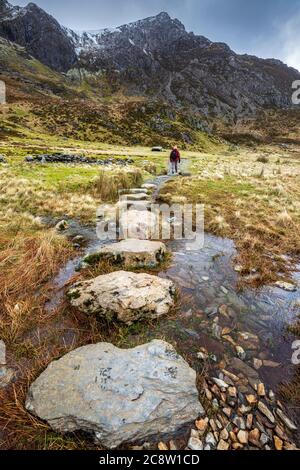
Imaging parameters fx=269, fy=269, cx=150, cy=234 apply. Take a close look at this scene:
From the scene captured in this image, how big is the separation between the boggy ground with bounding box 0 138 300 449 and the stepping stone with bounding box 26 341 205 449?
0.23 metres

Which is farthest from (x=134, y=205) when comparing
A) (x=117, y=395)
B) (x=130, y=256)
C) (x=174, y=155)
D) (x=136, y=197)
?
(x=174, y=155)

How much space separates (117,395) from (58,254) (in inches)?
200

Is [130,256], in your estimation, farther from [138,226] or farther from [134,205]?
[134,205]

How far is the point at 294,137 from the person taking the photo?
114 meters

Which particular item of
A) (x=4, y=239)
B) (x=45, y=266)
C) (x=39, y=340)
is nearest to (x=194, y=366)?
(x=39, y=340)

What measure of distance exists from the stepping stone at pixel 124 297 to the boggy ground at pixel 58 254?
212 mm

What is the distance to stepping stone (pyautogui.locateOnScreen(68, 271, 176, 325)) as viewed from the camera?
4992mm

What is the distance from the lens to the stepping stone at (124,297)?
499 centimetres

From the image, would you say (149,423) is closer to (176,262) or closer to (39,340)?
(39,340)

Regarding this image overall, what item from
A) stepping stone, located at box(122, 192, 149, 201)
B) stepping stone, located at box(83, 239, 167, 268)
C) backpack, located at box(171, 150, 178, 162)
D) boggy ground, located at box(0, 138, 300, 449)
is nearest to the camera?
boggy ground, located at box(0, 138, 300, 449)

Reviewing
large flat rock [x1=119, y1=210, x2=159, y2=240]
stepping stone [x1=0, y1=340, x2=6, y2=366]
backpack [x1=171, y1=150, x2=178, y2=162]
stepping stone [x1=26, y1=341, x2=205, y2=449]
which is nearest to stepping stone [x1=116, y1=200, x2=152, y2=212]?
large flat rock [x1=119, y1=210, x2=159, y2=240]

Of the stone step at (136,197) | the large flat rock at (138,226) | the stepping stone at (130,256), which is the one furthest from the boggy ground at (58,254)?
the large flat rock at (138,226)

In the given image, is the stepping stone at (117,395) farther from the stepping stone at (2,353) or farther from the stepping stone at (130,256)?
the stepping stone at (130,256)

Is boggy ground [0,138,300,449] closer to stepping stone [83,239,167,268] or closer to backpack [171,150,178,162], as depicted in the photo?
stepping stone [83,239,167,268]
